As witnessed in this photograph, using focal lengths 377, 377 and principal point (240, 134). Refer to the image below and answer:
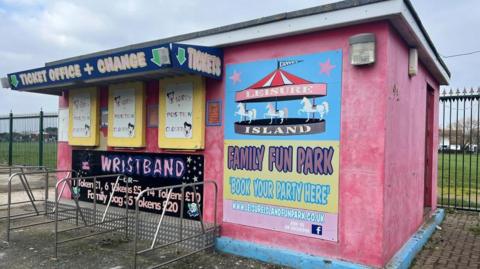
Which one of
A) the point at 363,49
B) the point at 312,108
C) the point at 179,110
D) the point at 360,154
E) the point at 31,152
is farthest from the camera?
the point at 31,152

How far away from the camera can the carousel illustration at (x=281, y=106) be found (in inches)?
177

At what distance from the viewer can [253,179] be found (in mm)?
4945

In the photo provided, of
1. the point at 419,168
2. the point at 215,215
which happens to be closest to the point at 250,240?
the point at 215,215

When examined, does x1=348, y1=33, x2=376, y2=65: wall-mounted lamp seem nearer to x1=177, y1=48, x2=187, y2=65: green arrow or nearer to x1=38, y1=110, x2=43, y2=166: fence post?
x1=177, y1=48, x2=187, y2=65: green arrow

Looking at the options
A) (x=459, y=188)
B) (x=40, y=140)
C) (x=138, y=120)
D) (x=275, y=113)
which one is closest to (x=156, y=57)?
(x=275, y=113)

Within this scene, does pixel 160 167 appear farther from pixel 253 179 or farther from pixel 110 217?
pixel 253 179

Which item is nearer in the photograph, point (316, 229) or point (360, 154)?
point (360, 154)

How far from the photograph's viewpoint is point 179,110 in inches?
222

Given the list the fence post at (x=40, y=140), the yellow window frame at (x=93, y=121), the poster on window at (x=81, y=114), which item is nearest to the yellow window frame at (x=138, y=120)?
the yellow window frame at (x=93, y=121)

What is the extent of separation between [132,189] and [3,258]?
2.05 meters

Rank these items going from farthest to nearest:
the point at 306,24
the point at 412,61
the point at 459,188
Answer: the point at 459,188 → the point at 412,61 → the point at 306,24

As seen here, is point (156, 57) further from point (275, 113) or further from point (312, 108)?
point (312, 108)

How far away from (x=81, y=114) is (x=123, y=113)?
1218 millimetres

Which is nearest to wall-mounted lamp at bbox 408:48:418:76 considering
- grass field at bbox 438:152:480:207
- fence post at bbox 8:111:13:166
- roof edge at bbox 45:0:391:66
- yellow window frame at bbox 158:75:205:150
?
roof edge at bbox 45:0:391:66
